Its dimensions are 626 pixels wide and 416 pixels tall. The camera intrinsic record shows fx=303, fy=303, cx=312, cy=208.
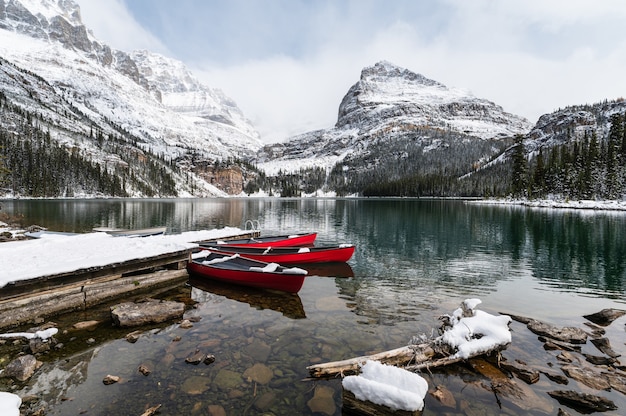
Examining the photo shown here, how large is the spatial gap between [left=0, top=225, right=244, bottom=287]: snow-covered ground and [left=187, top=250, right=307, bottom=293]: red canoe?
5.18ft

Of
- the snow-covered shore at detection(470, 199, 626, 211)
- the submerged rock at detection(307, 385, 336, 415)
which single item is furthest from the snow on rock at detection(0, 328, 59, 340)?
the snow-covered shore at detection(470, 199, 626, 211)

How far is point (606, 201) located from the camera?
89375 mm

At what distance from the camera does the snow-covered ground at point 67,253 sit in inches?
500

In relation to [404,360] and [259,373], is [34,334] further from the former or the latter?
[404,360]

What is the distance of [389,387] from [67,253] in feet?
57.5

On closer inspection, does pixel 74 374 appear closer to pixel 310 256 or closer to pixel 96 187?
pixel 310 256

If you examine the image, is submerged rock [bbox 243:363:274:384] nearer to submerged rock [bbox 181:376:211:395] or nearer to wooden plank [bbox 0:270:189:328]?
submerged rock [bbox 181:376:211:395]

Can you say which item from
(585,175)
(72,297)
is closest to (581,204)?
(585,175)

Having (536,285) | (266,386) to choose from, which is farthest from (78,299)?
(536,285)

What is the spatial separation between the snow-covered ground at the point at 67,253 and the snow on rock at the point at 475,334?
15.3m

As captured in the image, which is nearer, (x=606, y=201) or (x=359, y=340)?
(x=359, y=340)

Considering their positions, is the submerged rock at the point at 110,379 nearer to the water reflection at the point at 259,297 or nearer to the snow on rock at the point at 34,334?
the snow on rock at the point at 34,334

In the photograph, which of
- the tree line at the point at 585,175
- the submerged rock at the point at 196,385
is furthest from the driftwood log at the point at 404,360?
the tree line at the point at 585,175

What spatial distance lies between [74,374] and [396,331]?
1070cm
